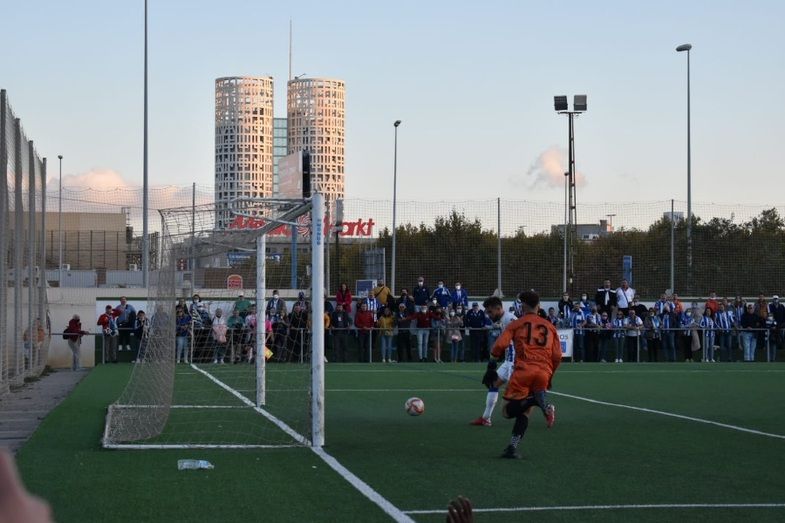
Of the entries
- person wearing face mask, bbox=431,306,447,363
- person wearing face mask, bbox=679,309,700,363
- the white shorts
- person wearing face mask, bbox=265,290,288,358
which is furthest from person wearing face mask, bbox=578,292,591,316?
the white shorts

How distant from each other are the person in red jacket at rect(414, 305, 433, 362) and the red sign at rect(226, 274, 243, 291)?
320 inches

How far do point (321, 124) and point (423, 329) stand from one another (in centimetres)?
11381

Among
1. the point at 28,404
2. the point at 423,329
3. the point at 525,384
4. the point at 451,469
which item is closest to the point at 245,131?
the point at 423,329

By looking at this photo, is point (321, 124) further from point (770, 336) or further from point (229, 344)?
point (229, 344)

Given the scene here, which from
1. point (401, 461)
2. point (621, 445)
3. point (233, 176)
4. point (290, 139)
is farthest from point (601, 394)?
point (233, 176)

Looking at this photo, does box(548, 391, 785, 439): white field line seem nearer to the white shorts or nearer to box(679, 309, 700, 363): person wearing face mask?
the white shorts

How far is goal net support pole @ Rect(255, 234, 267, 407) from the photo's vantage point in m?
16.2

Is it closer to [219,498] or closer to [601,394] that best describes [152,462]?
[219,498]

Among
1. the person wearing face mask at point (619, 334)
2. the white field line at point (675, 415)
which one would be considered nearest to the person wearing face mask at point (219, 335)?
the white field line at point (675, 415)

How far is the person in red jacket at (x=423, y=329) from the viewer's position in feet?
108

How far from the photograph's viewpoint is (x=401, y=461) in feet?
33.1

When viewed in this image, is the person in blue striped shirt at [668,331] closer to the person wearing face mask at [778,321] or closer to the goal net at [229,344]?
the person wearing face mask at [778,321]

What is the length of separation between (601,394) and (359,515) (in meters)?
12.8

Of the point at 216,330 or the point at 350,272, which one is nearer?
the point at 216,330
